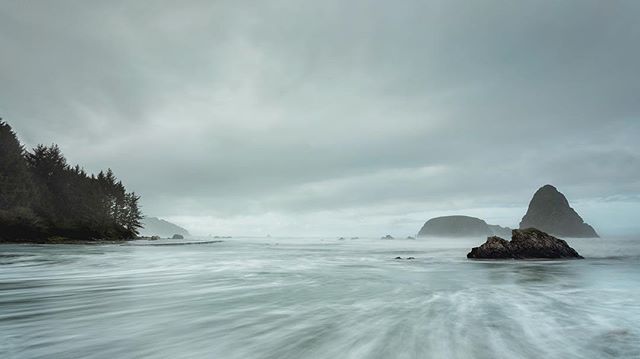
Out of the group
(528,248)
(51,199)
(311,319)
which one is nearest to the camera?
(311,319)

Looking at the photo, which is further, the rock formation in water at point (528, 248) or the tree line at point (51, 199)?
the tree line at point (51, 199)

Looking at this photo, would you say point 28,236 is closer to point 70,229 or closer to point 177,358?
point 70,229

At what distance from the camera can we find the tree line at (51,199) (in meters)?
52.9

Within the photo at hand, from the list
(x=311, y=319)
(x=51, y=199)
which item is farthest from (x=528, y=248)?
(x=51, y=199)

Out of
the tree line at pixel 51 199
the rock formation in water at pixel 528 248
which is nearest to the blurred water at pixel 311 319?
the rock formation in water at pixel 528 248

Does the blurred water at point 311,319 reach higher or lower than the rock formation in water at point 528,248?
lower

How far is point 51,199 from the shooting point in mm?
67062

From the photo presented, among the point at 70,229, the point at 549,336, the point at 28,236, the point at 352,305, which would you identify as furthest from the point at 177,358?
the point at 70,229

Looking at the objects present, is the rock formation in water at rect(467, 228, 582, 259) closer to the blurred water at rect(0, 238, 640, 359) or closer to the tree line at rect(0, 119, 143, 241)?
the blurred water at rect(0, 238, 640, 359)

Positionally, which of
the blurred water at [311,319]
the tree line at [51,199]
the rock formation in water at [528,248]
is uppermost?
the tree line at [51,199]

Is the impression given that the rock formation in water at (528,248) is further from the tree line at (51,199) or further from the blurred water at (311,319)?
the tree line at (51,199)

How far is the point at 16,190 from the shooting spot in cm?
5366

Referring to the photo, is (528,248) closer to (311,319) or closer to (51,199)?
(311,319)

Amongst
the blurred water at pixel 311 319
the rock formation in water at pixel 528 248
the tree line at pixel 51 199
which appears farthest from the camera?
the tree line at pixel 51 199
